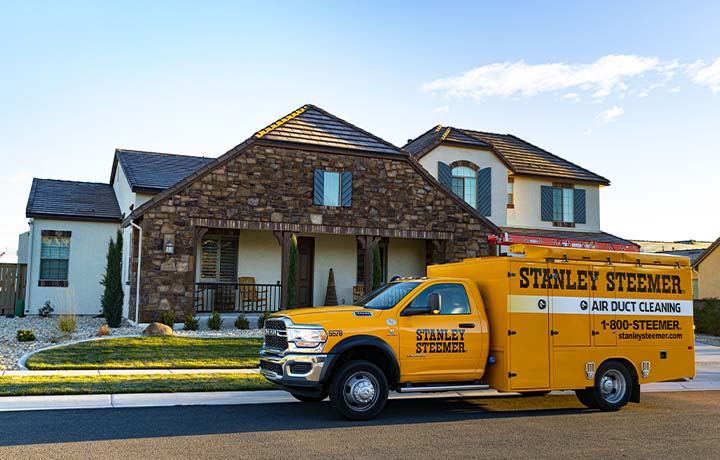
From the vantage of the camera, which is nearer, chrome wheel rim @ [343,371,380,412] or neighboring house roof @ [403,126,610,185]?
chrome wheel rim @ [343,371,380,412]

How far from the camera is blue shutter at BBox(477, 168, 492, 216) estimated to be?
84.2 ft

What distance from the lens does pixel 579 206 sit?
1119 inches

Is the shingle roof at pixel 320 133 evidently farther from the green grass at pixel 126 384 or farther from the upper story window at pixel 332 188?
the green grass at pixel 126 384

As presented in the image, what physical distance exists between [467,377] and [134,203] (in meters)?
15.4

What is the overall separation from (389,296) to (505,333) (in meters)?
1.75

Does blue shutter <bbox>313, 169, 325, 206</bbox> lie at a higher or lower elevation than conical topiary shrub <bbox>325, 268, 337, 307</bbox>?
higher

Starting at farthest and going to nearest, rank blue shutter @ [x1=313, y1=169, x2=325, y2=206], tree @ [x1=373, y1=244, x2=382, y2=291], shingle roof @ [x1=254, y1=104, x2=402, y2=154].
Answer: tree @ [x1=373, y1=244, x2=382, y2=291] → blue shutter @ [x1=313, y1=169, x2=325, y2=206] → shingle roof @ [x1=254, y1=104, x2=402, y2=154]

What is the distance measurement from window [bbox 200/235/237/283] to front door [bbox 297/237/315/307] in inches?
84.5

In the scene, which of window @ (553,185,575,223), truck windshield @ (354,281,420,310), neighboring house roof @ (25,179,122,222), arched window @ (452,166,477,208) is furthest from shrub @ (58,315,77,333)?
window @ (553,185,575,223)

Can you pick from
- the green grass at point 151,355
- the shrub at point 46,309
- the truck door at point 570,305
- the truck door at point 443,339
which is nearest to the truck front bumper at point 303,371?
the truck door at point 443,339

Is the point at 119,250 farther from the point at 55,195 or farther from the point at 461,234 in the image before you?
the point at 461,234

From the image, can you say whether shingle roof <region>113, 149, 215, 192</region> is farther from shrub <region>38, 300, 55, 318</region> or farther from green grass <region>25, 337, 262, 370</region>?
green grass <region>25, 337, 262, 370</region>

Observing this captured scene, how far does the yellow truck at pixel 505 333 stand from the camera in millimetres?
8797

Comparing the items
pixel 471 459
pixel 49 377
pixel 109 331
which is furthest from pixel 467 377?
pixel 109 331
